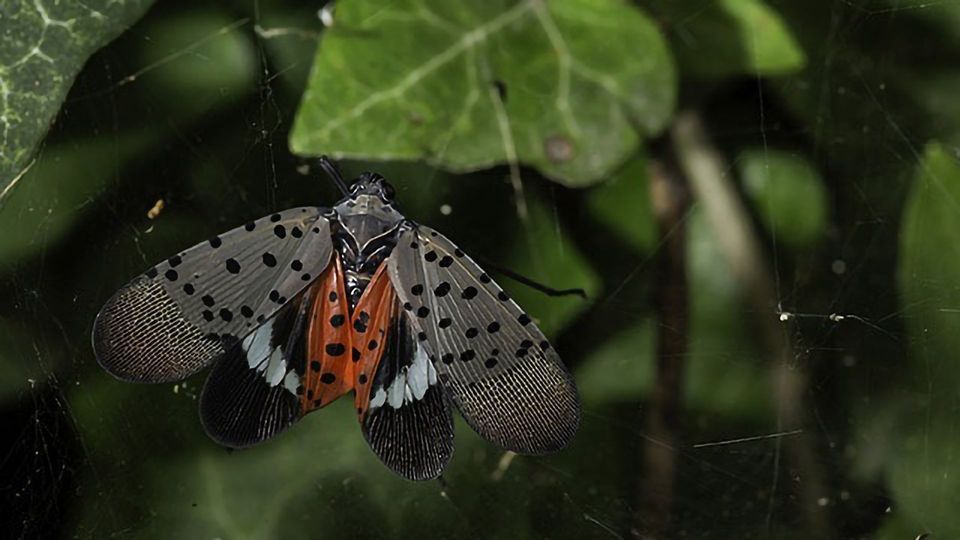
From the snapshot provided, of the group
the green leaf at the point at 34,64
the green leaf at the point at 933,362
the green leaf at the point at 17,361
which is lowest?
the green leaf at the point at 933,362

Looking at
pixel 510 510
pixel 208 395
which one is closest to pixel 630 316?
pixel 510 510

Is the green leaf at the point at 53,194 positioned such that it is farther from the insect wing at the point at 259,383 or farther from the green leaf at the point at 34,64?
the insect wing at the point at 259,383

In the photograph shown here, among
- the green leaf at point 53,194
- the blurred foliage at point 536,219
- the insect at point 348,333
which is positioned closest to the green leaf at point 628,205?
the blurred foliage at point 536,219

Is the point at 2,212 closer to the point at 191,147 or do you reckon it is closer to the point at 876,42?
the point at 191,147

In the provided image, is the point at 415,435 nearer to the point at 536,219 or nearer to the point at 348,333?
the point at 348,333

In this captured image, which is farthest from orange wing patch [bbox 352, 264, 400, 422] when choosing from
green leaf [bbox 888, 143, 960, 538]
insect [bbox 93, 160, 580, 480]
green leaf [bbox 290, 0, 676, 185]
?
green leaf [bbox 888, 143, 960, 538]
